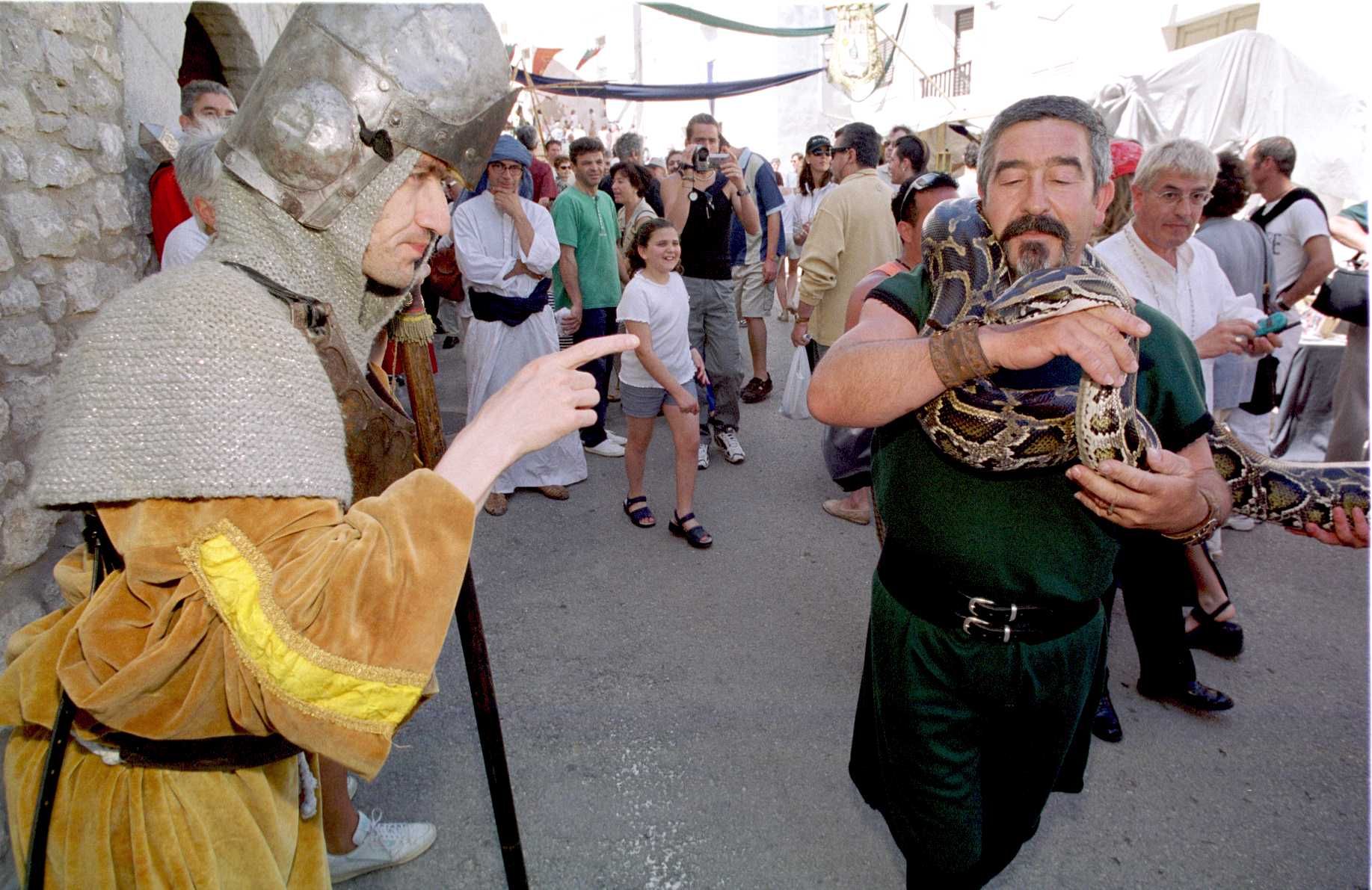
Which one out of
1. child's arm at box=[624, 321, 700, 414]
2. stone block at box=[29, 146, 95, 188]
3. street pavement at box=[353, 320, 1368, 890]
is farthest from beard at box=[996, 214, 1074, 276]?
stone block at box=[29, 146, 95, 188]

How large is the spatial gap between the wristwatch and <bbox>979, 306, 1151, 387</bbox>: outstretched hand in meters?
0.58

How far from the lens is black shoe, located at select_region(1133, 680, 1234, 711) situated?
11.7 feet

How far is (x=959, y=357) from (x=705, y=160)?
5493mm

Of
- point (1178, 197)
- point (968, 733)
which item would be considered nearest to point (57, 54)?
point (968, 733)

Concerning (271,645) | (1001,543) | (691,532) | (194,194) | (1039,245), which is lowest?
(691,532)

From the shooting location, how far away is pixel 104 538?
4.56 ft

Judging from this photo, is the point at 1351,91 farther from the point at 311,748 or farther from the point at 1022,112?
the point at 311,748

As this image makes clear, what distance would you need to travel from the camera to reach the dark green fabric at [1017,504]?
6.35 feet

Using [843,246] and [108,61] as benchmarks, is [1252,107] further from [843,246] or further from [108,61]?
[108,61]

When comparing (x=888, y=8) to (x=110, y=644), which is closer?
(x=110, y=644)

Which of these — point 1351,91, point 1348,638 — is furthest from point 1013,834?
point 1351,91

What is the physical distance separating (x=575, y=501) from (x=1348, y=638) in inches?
193

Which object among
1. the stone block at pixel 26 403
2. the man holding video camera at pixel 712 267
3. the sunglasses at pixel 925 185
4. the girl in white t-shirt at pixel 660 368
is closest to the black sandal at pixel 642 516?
the girl in white t-shirt at pixel 660 368

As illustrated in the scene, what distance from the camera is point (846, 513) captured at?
563 centimetres
